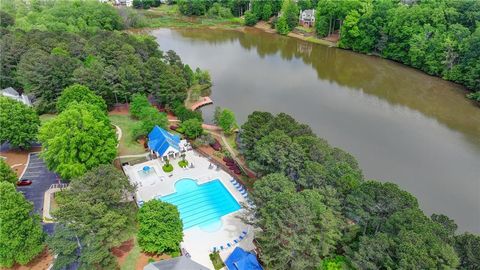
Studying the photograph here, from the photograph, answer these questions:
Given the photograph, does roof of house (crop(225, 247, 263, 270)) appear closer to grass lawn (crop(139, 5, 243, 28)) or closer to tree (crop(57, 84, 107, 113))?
tree (crop(57, 84, 107, 113))

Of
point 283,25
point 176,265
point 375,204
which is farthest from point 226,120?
point 283,25

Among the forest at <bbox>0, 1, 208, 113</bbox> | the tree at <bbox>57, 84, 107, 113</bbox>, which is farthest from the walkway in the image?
the tree at <bbox>57, 84, 107, 113</bbox>

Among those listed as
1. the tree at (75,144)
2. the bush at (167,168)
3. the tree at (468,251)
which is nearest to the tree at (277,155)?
the bush at (167,168)

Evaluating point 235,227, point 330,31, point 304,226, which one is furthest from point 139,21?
point 304,226

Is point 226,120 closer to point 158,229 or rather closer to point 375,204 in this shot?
point 158,229

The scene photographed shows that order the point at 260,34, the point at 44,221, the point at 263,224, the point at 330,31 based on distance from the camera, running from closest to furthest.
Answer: the point at 263,224 < the point at 44,221 < the point at 330,31 < the point at 260,34

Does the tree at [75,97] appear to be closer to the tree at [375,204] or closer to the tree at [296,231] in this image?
the tree at [296,231]

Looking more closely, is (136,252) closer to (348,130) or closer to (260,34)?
(348,130)
